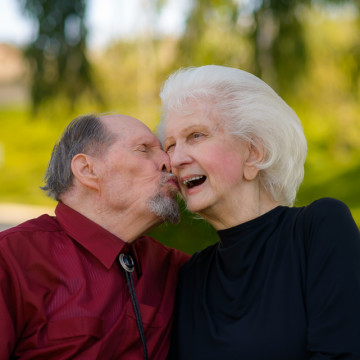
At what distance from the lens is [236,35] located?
5.46 meters

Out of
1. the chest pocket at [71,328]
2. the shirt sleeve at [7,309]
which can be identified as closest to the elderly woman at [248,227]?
the chest pocket at [71,328]

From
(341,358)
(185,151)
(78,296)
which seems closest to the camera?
(341,358)

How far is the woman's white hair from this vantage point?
2330 mm

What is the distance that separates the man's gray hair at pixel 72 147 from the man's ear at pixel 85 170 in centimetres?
4

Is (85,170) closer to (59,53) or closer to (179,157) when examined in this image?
(179,157)

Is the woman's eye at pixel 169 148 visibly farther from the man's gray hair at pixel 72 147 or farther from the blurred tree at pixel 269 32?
the blurred tree at pixel 269 32

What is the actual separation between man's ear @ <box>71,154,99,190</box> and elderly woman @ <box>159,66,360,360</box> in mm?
331

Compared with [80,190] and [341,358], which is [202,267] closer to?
[80,190]

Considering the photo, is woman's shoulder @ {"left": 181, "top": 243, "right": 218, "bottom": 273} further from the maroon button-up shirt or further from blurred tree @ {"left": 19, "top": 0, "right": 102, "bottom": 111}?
blurred tree @ {"left": 19, "top": 0, "right": 102, "bottom": 111}

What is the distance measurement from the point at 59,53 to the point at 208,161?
301 cm

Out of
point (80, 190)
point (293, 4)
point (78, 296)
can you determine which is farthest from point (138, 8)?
point (78, 296)

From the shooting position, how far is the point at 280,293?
210 centimetres

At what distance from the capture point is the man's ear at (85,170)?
242cm

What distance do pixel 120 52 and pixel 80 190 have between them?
191 inches
